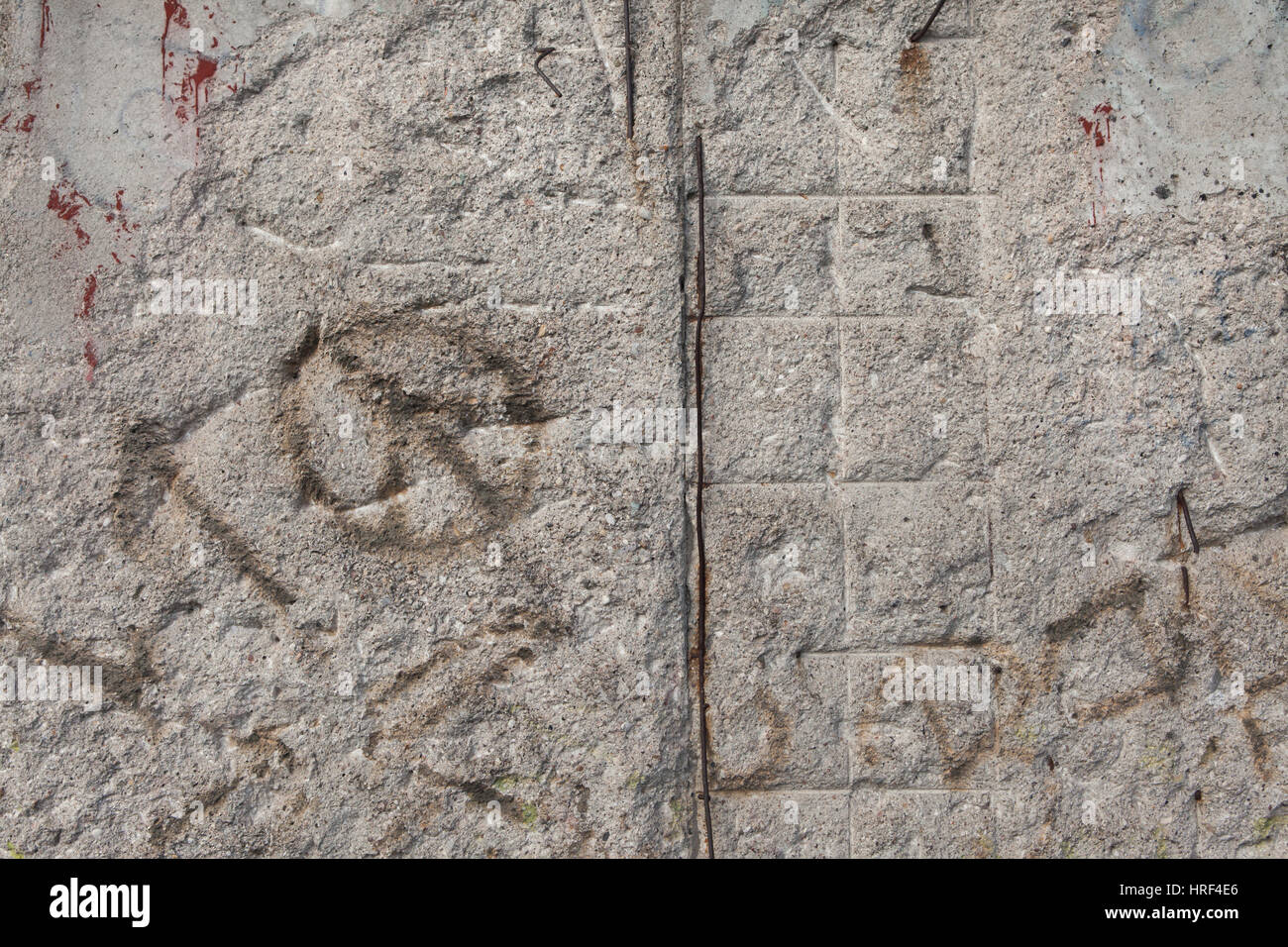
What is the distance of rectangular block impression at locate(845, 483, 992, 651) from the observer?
76.9 inches

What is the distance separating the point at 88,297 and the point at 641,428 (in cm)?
119

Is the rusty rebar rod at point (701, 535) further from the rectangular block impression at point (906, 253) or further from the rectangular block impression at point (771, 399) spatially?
the rectangular block impression at point (906, 253)

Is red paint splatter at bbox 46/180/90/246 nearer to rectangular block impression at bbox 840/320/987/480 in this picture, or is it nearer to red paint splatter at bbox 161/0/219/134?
red paint splatter at bbox 161/0/219/134

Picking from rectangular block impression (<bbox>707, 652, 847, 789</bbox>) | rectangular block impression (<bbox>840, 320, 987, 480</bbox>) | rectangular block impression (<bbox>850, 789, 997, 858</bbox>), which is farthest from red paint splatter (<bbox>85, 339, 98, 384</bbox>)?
rectangular block impression (<bbox>850, 789, 997, 858</bbox>)

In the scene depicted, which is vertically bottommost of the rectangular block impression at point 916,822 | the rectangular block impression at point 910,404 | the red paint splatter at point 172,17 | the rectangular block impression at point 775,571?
the rectangular block impression at point 916,822

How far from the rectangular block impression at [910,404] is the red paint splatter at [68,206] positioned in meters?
1.63

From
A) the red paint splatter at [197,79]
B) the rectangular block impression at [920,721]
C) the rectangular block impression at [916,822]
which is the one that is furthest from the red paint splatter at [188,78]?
the rectangular block impression at [916,822]

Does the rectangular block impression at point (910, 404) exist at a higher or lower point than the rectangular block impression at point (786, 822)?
higher

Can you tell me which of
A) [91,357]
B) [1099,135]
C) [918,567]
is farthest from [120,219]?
[1099,135]

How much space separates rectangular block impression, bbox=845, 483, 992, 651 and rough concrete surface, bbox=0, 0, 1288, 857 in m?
0.01

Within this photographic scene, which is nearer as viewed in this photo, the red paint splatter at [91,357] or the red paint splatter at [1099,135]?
the red paint splatter at [91,357]

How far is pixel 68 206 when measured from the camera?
6.21ft

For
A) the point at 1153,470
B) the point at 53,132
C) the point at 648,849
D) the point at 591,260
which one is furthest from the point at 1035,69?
the point at 53,132

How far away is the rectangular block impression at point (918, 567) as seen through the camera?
1.95m
